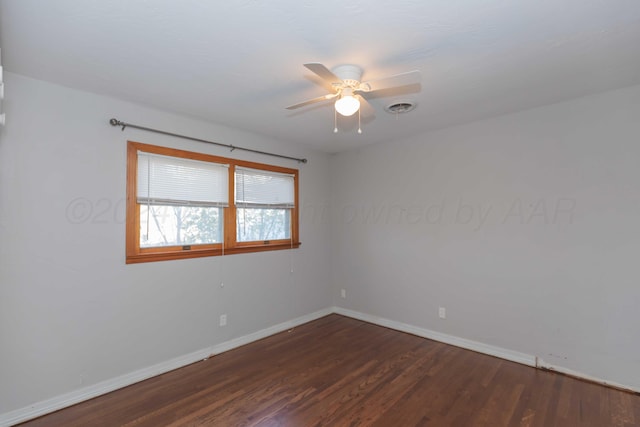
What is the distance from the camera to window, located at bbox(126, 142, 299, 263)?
2865 millimetres

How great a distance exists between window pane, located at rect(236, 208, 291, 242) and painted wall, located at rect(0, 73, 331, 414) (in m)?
0.53

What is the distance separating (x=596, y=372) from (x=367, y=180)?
10.3 feet

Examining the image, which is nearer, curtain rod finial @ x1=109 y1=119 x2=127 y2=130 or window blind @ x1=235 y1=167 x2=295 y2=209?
curtain rod finial @ x1=109 y1=119 x2=127 y2=130

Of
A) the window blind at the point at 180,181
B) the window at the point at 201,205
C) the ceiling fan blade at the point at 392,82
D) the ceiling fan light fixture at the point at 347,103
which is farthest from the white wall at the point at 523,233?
the window blind at the point at 180,181

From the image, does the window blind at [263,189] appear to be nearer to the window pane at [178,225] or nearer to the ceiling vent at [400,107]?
the window pane at [178,225]

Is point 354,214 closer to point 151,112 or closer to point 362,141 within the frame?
point 362,141

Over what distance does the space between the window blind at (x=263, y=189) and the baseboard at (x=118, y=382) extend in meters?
1.62

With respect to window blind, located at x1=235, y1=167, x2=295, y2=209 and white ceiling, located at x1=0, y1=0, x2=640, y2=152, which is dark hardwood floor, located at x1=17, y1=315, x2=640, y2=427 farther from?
white ceiling, located at x1=0, y1=0, x2=640, y2=152

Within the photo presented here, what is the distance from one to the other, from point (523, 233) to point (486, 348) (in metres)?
1.32

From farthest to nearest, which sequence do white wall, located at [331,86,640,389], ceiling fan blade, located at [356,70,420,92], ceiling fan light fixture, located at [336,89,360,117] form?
white wall, located at [331,86,640,389], ceiling fan light fixture, located at [336,89,360,117], ceiling fan blade, located at [356,70,420,92]

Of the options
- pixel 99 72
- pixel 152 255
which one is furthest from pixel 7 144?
pixel 152 255

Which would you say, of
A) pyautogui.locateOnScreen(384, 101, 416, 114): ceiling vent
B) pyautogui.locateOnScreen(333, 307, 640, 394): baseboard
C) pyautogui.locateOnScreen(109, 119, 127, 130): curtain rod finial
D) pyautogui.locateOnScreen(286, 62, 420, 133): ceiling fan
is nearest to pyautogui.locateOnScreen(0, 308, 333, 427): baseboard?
pyautogui.locateOnScreen(333, 307, 640, 394): baseboard

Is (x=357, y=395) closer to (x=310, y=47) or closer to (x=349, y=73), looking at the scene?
(x=349, y=73)

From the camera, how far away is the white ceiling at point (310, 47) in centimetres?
160
